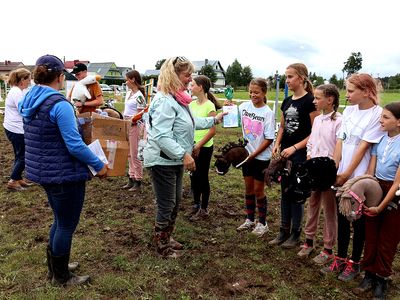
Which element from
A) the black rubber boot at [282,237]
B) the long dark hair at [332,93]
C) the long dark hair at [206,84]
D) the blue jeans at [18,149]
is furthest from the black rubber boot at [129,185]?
the long dark hair at [332,93]

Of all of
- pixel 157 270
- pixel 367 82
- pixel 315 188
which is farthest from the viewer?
pixel 157 270

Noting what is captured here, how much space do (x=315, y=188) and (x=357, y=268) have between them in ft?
3.19

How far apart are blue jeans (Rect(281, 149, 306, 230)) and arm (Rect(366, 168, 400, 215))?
109cm

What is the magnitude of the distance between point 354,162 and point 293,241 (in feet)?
4.86

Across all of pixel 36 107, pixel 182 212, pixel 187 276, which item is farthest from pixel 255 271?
pixel 36 107

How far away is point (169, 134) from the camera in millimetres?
3705

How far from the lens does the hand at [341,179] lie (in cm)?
346

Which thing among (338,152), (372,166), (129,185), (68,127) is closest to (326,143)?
(338,152)

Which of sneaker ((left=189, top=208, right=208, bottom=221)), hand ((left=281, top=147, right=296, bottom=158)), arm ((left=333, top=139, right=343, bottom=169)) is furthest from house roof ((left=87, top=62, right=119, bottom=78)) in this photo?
arm ((left=333, top=139, right=343, bottom=169))

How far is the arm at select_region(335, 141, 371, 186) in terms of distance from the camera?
3.32 m

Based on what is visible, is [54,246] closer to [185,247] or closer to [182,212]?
[185,247]

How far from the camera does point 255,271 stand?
12.7 ft

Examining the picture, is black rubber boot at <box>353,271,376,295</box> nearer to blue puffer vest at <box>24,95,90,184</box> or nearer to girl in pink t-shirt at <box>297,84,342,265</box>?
girl in pink t-shirt at <box>297,84,342,265</box>

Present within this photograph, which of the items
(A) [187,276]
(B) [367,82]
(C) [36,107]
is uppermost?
(B) [367,82]
